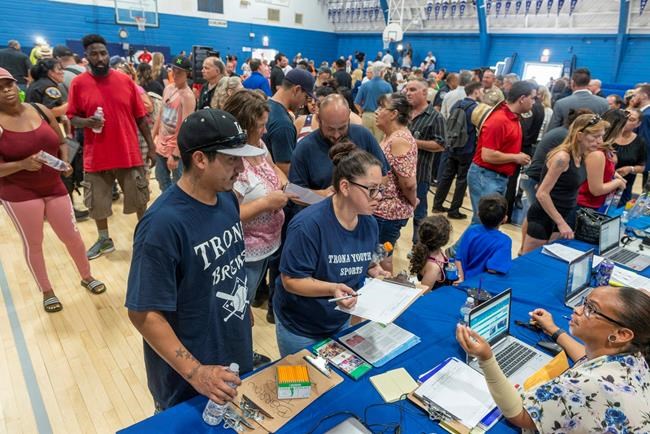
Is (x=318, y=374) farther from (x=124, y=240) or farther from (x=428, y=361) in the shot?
(x=124, y=240)

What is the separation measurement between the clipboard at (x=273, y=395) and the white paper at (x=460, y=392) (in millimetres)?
359

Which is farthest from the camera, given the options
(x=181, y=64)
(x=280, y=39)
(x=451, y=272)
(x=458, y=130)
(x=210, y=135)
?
(x=280, y=39)

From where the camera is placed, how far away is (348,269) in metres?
1.93

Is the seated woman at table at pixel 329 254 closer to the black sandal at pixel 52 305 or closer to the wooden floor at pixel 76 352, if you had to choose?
the wooden floor at pixel 76 352

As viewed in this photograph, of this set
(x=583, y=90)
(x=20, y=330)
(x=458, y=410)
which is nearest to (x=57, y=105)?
(x=20, y=330)

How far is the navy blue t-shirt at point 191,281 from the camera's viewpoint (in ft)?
4.27

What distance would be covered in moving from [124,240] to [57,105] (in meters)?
1.65

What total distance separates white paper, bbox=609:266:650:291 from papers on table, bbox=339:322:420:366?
1526 mm

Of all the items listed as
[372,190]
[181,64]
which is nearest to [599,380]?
[372,190]

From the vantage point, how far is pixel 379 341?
6.03 ft

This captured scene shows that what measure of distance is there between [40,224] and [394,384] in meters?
2.77

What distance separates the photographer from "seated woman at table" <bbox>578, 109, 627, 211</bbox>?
3031 millimetres

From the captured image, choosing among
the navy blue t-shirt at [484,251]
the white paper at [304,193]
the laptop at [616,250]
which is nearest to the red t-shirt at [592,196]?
the laptop at [616,250]

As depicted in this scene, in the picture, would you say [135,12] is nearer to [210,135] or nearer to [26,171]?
[26,171]
